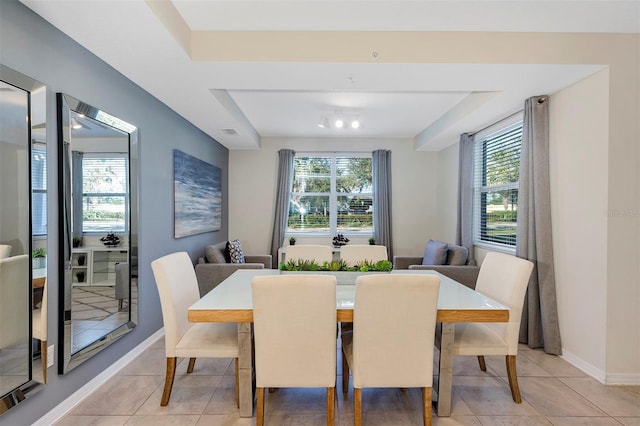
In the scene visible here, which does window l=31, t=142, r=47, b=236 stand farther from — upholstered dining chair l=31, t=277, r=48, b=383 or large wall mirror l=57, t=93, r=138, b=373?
upholstered dining chair l=31, t=277, r=48, b=383

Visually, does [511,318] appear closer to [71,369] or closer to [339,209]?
[71,369]

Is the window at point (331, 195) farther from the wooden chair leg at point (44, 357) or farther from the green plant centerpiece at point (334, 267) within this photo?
the wooden chair leg at point (44, 357)

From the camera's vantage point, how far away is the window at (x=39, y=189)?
183cm

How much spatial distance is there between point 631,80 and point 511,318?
6.63ft

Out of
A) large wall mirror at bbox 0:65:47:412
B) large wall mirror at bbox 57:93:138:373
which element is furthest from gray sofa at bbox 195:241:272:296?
large wall mirror at bbox 0:65:47:412

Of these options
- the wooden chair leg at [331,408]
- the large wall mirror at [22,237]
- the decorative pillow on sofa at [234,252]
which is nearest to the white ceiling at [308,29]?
the large wall mirror at [22,237]

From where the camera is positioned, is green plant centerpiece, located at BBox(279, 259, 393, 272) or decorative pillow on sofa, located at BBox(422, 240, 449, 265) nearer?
green plant centerpiece, located at BBox(279, 259, 393, 272)

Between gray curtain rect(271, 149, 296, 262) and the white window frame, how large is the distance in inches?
112

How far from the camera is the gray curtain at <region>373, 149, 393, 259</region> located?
18.1 ft

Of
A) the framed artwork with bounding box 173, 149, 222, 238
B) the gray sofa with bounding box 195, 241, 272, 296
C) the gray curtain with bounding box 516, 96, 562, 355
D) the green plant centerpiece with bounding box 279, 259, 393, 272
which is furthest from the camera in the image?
the gray sofa with bounding box 195, 241, 272, 296

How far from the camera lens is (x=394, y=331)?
180cm

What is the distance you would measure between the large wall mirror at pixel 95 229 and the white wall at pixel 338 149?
2948 mm

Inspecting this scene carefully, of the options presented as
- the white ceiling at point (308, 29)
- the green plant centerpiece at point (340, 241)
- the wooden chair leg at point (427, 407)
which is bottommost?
the wooden chair leg at point (427, 407)

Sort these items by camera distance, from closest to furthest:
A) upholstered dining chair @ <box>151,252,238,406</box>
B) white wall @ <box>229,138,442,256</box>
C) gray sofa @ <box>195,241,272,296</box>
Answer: upholstered dining chair @ <box>151,252,238,406</box> → gray sofa @ <box>195,241,272,296</box> → white wall @ <box>229,138,442,256</box>
